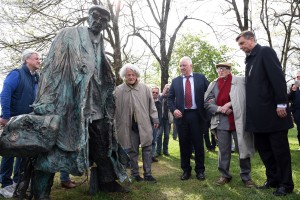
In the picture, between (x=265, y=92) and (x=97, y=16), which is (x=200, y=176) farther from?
(x=97, y=16)

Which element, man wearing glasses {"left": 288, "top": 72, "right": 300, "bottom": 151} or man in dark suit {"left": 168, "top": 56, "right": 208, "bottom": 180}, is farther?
man wearing glasses {"left": 288, "top": 72, "right": 300, "bottom": 151}

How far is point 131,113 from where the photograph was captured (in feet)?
20.0

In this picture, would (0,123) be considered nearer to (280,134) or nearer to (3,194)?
(3,194)

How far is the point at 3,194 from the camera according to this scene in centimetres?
509

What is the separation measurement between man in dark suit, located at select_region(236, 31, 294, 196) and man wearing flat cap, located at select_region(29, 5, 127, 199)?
222cm

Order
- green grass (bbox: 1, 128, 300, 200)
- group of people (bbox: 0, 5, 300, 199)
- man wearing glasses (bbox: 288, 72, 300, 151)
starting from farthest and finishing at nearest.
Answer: man wearing glasses (bbox: 288, 72, 300, 151), green grass (bbox: 1, 128, 300, 200), group of people (bbox: 0, 5, 300, 199)

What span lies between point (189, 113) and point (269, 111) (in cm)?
163

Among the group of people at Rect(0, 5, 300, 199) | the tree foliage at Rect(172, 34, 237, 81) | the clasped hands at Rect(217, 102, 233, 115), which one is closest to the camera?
the group of people at Rect(0, 5, 300, 199)

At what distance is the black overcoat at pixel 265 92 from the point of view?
185 inches

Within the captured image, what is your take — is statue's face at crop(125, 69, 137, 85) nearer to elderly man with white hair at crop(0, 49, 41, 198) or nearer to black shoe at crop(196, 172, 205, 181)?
elderly man with white hair at crop(0, 49, 41, 198)

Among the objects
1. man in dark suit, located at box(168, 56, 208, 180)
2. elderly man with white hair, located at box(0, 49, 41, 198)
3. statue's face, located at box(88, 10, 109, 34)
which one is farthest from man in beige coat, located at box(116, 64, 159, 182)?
elderly man with white hair, located at box(0, 49, 41, 198)

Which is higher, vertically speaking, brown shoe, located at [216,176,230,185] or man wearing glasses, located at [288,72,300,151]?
man wearing glasses, located at [288,72,300,151]

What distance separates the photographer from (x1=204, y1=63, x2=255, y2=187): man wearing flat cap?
5.33 metres

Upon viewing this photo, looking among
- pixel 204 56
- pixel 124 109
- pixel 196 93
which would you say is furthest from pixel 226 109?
pixel 204 56
